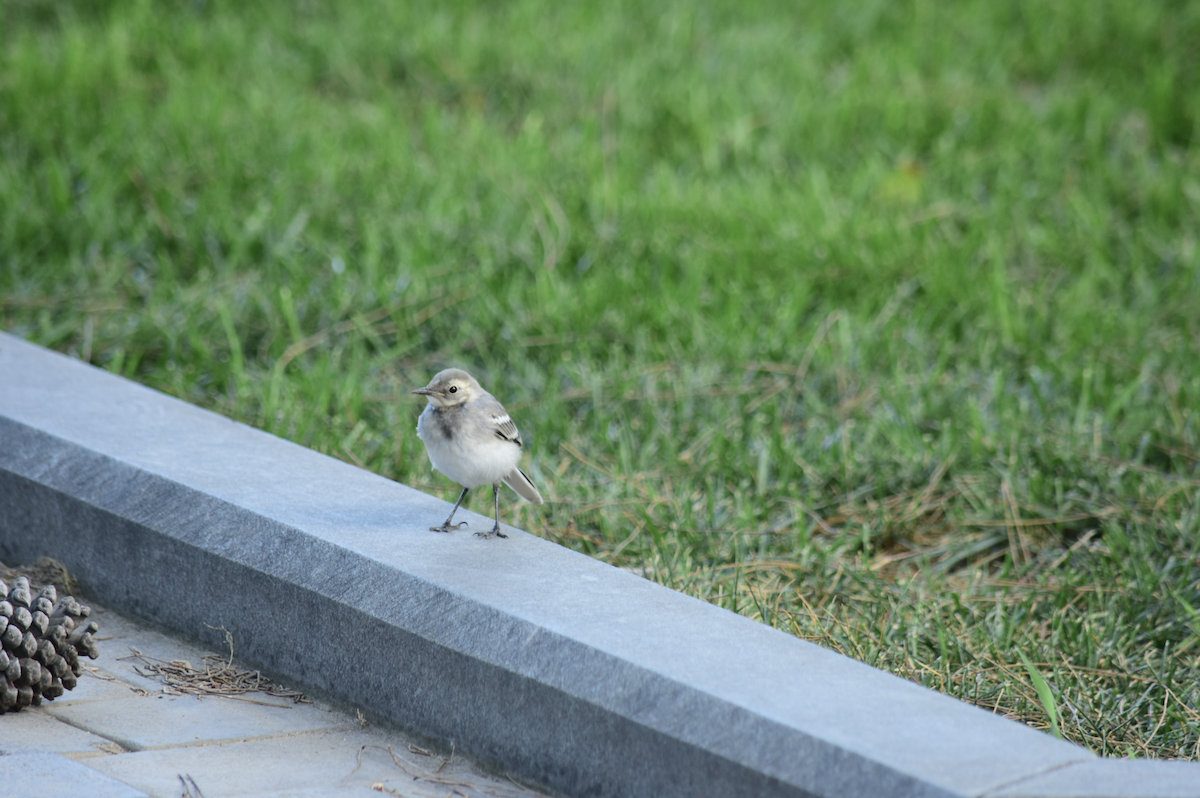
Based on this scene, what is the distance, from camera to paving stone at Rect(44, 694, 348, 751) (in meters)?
2.40

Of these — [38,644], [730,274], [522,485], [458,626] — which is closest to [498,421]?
[522,485]

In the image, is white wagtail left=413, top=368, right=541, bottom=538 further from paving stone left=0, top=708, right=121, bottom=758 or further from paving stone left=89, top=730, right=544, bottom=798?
paving stone left=0, top=708, right=121, bottom=758

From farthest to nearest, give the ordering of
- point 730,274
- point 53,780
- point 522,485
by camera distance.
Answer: point 730,274 < point 522,485 < point 53,780

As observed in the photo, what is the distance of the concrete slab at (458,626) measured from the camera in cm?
204

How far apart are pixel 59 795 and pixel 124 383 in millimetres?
1652

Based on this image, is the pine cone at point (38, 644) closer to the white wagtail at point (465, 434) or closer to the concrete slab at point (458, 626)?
the concrete slab at point (458, 626)

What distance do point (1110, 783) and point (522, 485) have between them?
4.91ft

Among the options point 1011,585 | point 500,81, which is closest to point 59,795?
point 1011,585

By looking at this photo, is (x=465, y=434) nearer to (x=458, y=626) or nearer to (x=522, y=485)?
(x=522, y=485)

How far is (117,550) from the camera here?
2.88 m

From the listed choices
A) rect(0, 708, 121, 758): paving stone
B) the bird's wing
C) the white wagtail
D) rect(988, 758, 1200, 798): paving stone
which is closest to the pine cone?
rect(0, 708, 121, 758): paving stone

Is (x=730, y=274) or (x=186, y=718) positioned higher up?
(x=186, y=718)

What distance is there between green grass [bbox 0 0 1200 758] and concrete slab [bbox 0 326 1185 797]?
556 millimetres

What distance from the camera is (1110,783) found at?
192cm
